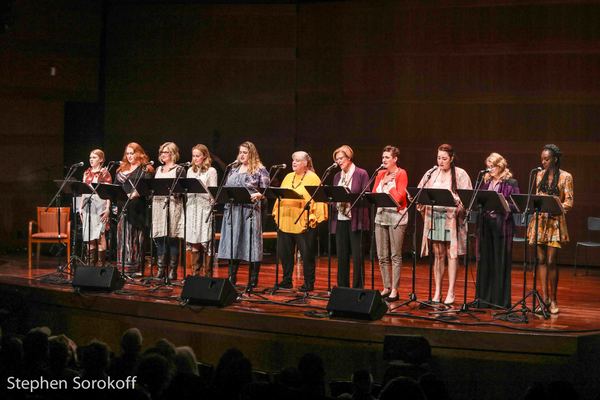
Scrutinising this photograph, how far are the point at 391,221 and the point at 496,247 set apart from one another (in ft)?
3.28

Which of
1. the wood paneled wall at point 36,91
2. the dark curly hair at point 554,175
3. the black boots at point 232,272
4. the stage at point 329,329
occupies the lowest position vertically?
the stage at point 329,329

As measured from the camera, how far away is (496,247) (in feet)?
25.6

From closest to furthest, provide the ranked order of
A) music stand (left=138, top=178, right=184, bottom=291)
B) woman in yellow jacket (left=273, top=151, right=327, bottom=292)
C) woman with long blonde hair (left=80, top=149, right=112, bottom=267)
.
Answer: music stand (left=138, top=178, right=184, bottom=291), woman in yellow jacket (left=273, top=151, right=327, bottom=292), woman with long blonde hair (left=80, top=149, right=112, bottom=267)

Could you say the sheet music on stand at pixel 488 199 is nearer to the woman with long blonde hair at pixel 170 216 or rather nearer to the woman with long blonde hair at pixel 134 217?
the woman with long blonde hair at pixel 170 216

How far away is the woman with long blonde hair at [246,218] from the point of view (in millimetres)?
8617

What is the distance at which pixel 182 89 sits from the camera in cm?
1306

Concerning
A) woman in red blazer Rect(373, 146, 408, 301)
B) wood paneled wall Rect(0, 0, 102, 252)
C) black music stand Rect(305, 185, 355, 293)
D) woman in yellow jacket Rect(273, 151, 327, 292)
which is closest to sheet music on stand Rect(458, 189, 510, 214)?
woman in red blazer Rect(373, 146, 408, 301)

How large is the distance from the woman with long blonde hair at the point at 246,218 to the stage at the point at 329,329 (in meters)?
0.43

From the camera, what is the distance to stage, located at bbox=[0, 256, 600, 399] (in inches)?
263

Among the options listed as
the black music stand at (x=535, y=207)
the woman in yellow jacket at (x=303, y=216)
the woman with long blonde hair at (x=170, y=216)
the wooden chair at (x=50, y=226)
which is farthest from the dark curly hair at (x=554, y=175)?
the wooden chair at (x=50, y=226)

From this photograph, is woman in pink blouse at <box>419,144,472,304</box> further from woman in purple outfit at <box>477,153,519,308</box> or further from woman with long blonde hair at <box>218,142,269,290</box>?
woman with long blonde hair at <box>218,142,269,290</box>

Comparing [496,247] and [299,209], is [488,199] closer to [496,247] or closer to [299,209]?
[496,247]

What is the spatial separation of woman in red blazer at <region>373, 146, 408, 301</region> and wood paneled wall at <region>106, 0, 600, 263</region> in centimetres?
427

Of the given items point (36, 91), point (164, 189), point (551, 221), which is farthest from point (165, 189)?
point (36, 91)
